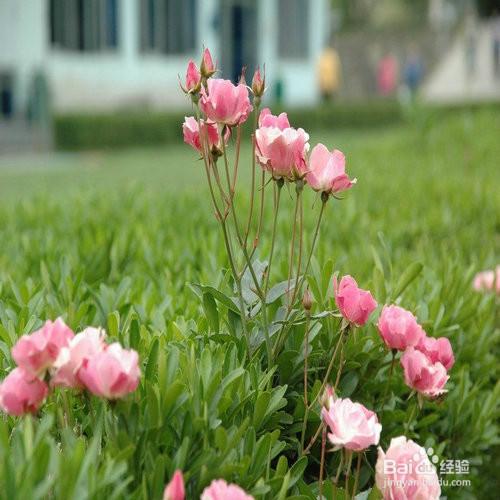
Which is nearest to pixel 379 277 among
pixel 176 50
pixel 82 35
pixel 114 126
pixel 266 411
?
pixel 266 411

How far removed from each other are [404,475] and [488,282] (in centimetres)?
171

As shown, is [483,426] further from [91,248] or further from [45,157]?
[45,157]

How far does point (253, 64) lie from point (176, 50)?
117 inches

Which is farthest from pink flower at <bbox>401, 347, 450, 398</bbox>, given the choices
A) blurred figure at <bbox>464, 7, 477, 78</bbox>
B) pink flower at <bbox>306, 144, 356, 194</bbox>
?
blurred figure at <bbox>464, 7, 477, 78</bbox>

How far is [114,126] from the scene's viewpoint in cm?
1877

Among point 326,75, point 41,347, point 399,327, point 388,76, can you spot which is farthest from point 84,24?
point 41,347

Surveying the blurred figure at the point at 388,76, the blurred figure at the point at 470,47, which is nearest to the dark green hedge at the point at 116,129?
the blurred figure at the point at 388,76

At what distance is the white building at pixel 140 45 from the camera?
18.8 metres

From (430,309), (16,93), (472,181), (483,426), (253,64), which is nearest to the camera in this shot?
(483,426)

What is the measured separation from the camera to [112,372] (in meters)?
1.43

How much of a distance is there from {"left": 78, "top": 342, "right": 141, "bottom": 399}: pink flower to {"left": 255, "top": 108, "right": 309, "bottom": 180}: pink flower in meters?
0.52

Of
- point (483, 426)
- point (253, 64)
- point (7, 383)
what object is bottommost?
point (483, 426)

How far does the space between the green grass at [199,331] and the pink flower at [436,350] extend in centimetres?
24

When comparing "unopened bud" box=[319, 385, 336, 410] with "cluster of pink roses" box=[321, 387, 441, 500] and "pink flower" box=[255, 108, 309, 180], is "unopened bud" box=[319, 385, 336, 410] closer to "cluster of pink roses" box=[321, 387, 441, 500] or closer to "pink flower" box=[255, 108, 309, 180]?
"cluster of pink roses" box=[321, 387, 441, 500]
